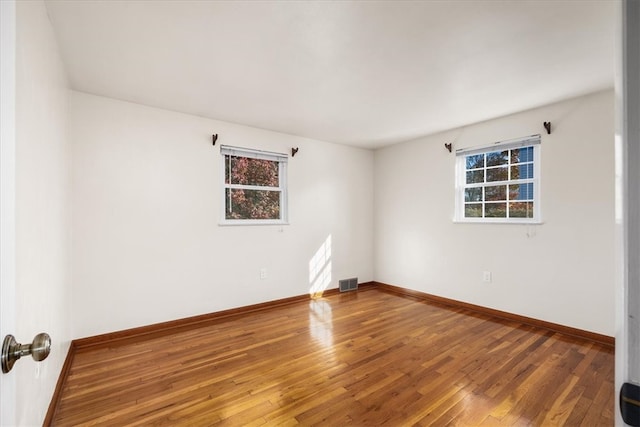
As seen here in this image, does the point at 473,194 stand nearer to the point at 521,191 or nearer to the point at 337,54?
the point at 521,191

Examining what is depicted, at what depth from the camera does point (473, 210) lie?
397 cm

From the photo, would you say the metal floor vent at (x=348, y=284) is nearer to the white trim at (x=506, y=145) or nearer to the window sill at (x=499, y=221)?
the window sill at (x=499, y=221)

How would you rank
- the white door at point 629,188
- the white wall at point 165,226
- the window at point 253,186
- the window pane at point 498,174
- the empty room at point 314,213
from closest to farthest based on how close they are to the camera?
the white door at point 629,188, the empty room at point 314,213, the white wall at point 165,226, the window pane at point 498,174, the window at point 253,186

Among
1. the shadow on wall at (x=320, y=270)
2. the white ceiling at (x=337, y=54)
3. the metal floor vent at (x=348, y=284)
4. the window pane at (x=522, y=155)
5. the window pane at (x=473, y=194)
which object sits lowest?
the metal floor vent at (x=348, y=284)

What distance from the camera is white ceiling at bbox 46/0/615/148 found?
175 cm

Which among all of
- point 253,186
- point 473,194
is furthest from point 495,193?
point 253,186

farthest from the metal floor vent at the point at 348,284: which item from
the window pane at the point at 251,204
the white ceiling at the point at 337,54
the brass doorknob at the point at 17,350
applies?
the brass doorknob at the point at 17,350

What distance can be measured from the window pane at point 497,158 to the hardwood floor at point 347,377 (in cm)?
192

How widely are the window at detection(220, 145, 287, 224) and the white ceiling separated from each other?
696 mm

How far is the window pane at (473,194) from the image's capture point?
3.91 m

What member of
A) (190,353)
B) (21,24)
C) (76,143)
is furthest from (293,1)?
(190,353)

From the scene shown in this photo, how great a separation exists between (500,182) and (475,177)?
0.35 metres

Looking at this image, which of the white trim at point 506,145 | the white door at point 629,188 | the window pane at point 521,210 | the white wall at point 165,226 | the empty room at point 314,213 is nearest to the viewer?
the white door at point 629,188

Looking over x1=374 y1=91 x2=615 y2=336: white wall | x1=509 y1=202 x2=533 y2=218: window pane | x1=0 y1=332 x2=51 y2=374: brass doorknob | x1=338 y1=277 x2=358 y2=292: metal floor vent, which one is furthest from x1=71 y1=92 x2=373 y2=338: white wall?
x1=0 y1=332 x2=51 y2=374: brass doorknob
